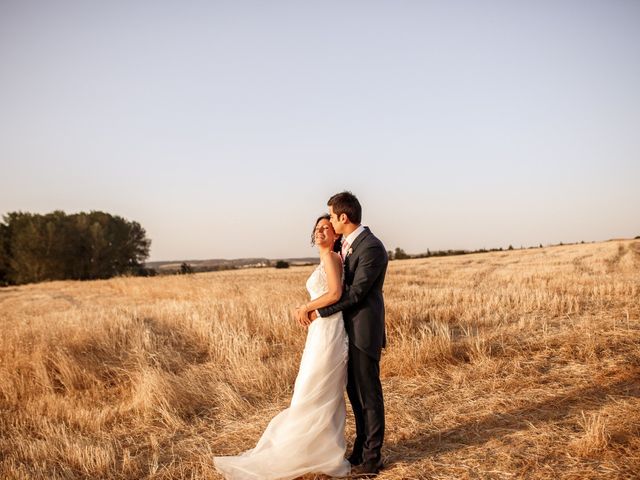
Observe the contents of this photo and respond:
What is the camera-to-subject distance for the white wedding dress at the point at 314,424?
399 centimetres

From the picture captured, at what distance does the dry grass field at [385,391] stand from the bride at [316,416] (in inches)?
26.4

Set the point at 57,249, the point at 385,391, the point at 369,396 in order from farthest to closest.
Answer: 1. the point at 57,249
2. the point at 385,391
3. the point at 369,396

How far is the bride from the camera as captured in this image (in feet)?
13.1

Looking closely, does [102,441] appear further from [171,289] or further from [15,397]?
[171,289]

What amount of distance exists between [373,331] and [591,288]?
12023 mm

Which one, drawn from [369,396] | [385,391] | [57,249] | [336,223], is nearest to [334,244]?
[336,223]

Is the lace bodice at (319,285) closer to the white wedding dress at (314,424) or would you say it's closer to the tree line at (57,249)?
the white wedding dress at (314,424)

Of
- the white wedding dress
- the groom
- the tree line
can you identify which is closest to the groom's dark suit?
the groom

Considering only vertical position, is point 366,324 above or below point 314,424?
above

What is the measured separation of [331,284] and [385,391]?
3.27 m

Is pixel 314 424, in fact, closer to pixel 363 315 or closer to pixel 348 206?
pixel 363 315

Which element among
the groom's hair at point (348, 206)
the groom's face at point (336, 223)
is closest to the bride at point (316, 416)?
the groom's face at point (336, 223)

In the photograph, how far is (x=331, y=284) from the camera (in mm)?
3947

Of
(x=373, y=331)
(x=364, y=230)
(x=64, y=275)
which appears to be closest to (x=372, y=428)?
(x=373, y=331)
